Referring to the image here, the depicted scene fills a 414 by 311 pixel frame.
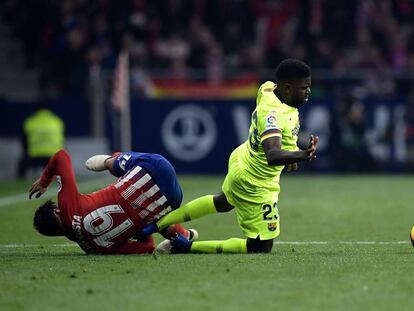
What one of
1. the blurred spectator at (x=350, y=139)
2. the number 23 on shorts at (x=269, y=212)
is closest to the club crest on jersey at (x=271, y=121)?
the number 23 on shorts at (x=269, y=212)

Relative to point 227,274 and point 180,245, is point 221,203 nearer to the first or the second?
point 180,245

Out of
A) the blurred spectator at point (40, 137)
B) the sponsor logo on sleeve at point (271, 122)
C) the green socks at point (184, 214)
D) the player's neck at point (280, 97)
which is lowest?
the blurred spectator at point (40, 137)

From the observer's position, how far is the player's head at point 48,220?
362 inches

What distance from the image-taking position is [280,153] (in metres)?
8.85

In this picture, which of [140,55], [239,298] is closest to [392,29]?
[140,55]

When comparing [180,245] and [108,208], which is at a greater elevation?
[108,208]

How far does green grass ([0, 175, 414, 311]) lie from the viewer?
6652mm

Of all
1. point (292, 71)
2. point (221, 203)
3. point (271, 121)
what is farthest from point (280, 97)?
point (221, 203)

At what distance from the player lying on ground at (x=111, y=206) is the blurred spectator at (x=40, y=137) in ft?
39.3

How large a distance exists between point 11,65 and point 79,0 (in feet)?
7.33

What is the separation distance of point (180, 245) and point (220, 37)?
14815 mm

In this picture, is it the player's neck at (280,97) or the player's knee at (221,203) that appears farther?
the player's knee at (221,203)

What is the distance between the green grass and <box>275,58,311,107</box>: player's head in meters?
1.40

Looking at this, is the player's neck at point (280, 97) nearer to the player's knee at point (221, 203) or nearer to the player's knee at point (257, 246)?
the player's knee at point (221, 203)
